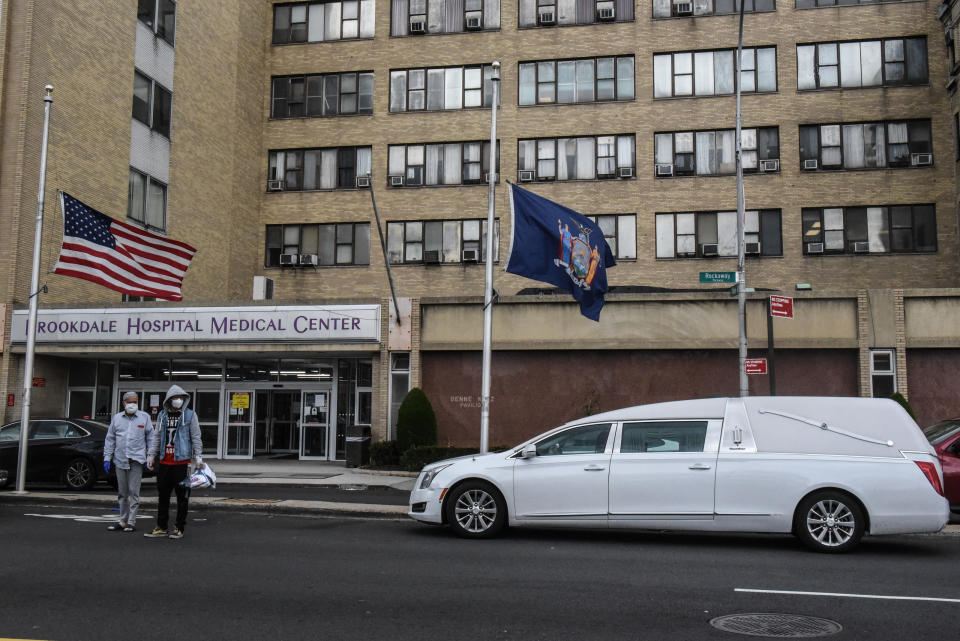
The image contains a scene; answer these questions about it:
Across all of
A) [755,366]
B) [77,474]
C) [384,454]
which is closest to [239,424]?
[384,454]

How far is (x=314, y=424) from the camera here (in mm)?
27172

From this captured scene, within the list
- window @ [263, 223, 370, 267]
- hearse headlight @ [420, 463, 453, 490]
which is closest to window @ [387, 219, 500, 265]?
window @ [263, 223, 370, 267]

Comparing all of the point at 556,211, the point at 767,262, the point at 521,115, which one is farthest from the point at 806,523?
the point at 521,115

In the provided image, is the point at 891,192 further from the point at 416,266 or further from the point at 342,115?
the point at 342,115

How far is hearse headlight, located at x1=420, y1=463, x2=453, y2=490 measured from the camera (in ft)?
37.6

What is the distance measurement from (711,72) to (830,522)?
2548 centimetres

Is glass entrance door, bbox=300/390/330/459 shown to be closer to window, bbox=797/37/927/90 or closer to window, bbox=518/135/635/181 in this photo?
window, bbox=518/135/635/181

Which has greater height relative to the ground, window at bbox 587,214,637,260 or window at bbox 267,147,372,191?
window at bbox 267,147,372,191

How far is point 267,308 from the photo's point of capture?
25.1m

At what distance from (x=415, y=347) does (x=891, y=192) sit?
712 inches

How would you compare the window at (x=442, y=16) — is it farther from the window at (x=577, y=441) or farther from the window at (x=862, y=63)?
the window at (x=577, y=441)

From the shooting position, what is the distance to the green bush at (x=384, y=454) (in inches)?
935

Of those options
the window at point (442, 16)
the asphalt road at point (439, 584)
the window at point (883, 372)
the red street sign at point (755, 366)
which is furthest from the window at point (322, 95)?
the asphalt road at point (439, 584)

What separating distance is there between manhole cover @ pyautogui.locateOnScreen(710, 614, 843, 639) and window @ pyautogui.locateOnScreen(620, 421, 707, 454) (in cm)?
386
